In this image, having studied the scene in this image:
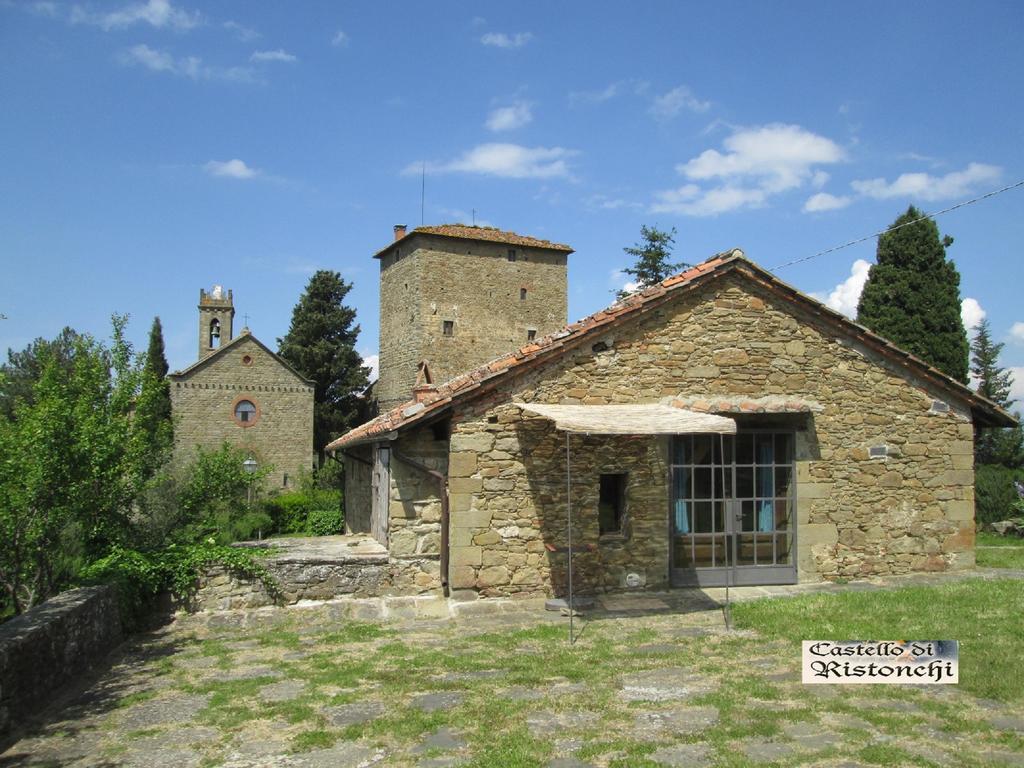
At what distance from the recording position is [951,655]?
661cm

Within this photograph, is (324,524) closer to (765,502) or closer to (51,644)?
(765,502)

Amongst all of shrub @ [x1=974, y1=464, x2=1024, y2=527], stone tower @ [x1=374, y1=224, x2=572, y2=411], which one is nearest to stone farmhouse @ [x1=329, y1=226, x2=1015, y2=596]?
shrub @ [x1=974, y1=464, x2=1024, y2=527]

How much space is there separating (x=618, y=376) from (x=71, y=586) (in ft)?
23.1

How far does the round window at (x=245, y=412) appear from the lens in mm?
36688

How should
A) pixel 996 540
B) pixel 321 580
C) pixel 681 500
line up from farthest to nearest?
pixel 996 540, pixel 681 500, pixel 321 580

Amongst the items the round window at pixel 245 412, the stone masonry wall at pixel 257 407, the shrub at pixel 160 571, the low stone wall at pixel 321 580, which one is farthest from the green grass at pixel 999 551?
the round window at pixel 245 412

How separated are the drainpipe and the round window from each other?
29.1 meters

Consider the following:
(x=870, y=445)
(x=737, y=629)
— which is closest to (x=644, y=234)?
(x=870, y=445)

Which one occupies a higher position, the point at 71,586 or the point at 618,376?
the point at 618,376

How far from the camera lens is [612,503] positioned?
10.4 m

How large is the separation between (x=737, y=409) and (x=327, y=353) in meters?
33.3

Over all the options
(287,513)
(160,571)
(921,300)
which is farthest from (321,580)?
(287,513)

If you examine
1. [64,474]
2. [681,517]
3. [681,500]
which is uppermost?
[64,474]

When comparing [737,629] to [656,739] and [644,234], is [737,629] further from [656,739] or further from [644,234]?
[644,234]
